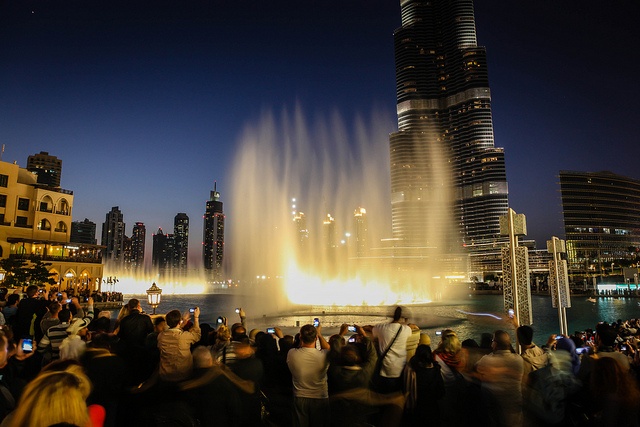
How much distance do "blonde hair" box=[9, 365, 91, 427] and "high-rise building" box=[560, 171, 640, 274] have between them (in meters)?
186

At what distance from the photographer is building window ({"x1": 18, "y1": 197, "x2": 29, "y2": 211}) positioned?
55934 millimetres

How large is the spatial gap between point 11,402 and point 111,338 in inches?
117

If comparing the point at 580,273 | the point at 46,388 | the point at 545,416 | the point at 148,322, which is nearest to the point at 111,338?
the point at 148,322

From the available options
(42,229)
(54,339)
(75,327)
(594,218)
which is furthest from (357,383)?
(594,218)

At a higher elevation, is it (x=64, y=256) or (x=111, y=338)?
(x=64, y=256)

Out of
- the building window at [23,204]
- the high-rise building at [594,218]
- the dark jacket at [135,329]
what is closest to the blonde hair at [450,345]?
the dark jacket at [135,329]

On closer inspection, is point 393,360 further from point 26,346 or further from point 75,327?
point 75,327

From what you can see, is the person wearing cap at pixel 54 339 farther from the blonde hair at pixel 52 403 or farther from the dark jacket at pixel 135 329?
the blonde hair at pixel 52 403

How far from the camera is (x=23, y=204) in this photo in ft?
185

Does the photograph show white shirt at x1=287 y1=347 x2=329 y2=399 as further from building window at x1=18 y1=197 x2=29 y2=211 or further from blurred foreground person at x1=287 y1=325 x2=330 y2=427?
building window at x1=18 y1=197 x2=29 y2=211

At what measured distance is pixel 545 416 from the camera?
197 inches

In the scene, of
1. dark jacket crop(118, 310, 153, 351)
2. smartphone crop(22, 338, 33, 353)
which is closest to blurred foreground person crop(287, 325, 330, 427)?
dark jacket crop(118, 310, 153, 351)

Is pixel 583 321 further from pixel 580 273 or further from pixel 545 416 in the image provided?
pixel 580 273

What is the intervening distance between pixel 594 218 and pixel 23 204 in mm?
187693
